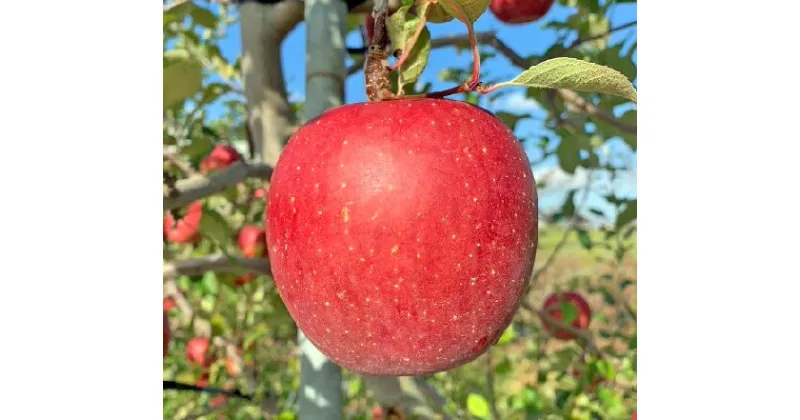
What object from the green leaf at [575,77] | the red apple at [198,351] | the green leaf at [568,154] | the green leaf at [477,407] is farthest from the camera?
the red apple at [198,351]

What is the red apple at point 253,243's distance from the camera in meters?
1.40

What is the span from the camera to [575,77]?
0.44 meters

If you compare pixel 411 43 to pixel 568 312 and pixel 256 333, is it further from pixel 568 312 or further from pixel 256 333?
pixel 256 333

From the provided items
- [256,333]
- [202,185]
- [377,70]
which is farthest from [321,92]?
[256,333]

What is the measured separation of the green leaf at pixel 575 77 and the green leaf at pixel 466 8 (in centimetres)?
6

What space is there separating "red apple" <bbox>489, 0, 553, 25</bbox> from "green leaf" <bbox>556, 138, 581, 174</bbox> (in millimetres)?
276

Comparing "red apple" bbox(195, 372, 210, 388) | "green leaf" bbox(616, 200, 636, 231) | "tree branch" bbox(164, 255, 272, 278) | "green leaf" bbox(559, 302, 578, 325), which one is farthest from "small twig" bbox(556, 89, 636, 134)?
"red apple" bbox(195, 372, 210, 388)

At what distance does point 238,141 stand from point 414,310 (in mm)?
1679

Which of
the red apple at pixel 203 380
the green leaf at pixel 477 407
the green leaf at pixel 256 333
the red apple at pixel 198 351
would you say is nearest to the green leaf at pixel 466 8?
the green leaf at pixel 477 407

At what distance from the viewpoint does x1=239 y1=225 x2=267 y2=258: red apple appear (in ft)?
4.59

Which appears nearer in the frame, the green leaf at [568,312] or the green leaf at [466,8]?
the green leaf at [466,8]

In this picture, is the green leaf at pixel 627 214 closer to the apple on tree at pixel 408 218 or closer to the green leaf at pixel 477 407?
the green leaf at pixel 477 407

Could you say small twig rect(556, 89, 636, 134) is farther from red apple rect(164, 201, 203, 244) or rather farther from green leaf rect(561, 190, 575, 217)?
red apple rect(164, 201, 203, 244)
